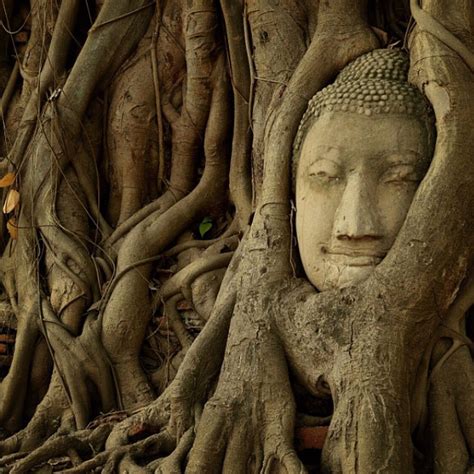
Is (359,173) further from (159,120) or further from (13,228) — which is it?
(13,228)

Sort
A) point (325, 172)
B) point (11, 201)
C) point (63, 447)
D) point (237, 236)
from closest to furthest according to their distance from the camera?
1. point (325, 172)
2. point (63, 447)
3. point (237, 236)
4. point (11, 201)

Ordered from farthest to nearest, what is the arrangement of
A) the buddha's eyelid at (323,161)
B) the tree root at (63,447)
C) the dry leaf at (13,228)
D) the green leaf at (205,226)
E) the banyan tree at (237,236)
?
the dry leaf at (13,228), the green leaf at (205,226), the tree root at (63,447), the buddha's eyelid at (323,161), the banyan tree at (237,236)

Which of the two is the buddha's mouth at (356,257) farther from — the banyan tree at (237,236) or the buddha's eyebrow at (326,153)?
the buddha's eyebrow at (326,153)

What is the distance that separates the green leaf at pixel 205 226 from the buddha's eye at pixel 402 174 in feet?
4.42

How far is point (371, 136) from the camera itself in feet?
13.9

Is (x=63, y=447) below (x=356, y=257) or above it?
below

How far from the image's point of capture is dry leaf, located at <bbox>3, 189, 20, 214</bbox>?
547 centimetres

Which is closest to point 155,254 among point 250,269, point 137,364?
point 137,364

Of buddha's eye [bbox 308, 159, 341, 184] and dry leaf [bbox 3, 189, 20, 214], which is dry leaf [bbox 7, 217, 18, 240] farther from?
buddha's eye [bbox 308, 159, 341, 184]

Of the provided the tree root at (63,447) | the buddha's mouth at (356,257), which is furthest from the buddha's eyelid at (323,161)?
the tree root at (63,447)

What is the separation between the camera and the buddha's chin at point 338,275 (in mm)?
4156

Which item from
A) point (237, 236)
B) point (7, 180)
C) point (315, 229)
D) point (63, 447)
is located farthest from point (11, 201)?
point (315, 229)

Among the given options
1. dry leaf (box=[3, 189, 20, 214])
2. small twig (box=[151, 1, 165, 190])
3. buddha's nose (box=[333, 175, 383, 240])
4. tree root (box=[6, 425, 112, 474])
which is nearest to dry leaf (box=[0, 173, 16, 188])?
dry leaf (box=[3, 189, 20, 214])

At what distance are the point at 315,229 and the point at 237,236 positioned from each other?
3.19ft
